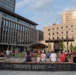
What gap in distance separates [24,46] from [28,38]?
21.3 feet

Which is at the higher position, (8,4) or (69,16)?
(8,4)

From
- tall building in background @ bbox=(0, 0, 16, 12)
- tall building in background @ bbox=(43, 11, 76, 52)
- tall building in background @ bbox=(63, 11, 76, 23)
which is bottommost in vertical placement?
tall building in background @ bbox=(43, 11, 76, 52)

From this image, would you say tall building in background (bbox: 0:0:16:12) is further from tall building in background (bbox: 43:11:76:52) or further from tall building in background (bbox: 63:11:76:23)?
tall building in background (bbox: 43:11:76:52)

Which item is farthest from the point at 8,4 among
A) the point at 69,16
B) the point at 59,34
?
the point at 59,34

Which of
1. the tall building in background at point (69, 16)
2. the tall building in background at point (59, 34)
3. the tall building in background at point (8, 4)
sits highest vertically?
the tall building in background at point (8, 4)

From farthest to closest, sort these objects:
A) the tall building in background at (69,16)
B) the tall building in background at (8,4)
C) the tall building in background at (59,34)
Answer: the tall building in background at (69,16) < the tall building in background at (8,4) < the tall building in background at (59,34)

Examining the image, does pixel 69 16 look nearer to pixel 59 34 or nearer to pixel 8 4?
pixel 8 4

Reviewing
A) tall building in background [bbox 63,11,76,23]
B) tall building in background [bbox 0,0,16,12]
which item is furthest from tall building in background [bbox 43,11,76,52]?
tall building in background [bbox 63,11,76,23]

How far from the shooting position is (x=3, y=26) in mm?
65375

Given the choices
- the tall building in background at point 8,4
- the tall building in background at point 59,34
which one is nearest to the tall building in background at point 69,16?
the tall building in background at point 8,4

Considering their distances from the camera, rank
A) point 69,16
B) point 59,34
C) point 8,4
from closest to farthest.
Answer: point 59,34
point 8,4
point 69,16

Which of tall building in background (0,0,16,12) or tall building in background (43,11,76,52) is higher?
tall building in background (0,0,16,12)

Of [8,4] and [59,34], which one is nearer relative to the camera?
[59,34]

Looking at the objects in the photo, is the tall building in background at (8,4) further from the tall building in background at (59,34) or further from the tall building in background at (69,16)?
the tall building in background at (59,34)
